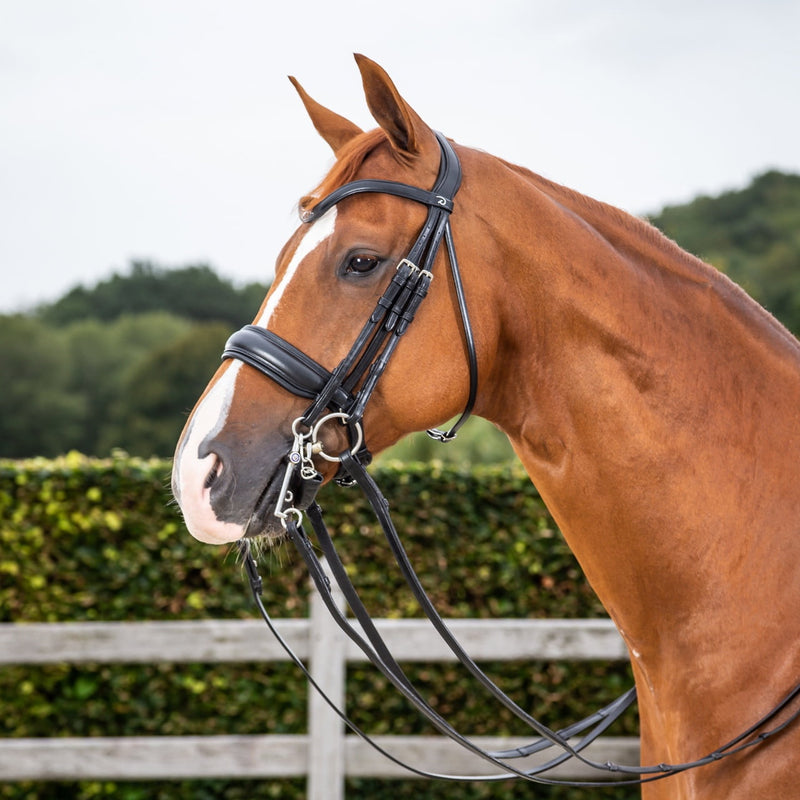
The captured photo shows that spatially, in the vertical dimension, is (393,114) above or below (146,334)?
above

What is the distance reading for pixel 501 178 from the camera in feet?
6.08

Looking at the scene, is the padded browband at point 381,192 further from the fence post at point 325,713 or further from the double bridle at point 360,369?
the fence post at point 325,713

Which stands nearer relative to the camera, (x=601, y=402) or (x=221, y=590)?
(x=601, y=402)

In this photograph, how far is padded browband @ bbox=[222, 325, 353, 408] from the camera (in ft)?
5.41

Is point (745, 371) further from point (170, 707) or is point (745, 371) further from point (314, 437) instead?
point (170, 707)

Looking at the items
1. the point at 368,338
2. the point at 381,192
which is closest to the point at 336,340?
the point at 368,338

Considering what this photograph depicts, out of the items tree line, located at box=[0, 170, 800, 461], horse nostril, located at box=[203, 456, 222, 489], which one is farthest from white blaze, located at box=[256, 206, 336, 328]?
tree line, located at box=[0, 170, 800, 461]

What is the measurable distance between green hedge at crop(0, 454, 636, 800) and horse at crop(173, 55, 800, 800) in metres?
2.95

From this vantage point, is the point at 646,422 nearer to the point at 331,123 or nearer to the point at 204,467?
the point at 204,467

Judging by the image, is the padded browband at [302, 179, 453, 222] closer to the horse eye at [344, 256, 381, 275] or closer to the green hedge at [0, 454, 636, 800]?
the horse eye at [344, 256, 381, 275]

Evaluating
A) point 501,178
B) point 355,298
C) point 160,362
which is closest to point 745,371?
point 501,178

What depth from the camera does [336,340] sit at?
Result: 1.71m

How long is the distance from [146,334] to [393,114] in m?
46.0

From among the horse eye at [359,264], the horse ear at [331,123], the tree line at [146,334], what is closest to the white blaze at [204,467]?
the horse eye at [359,264]
